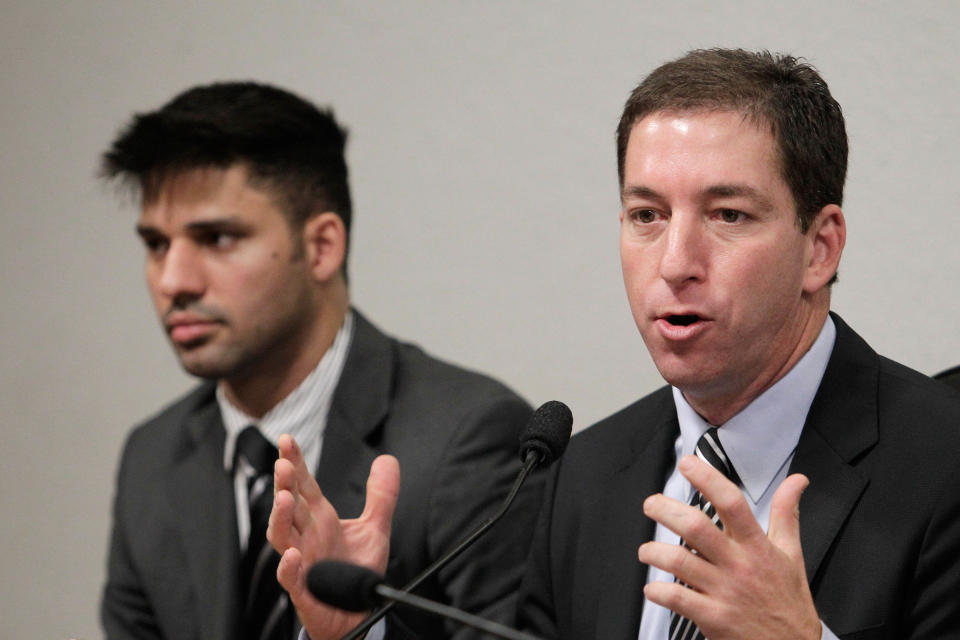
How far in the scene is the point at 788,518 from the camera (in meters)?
1.25

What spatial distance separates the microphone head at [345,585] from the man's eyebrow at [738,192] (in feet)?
2.18

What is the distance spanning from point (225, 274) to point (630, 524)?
1.04 metres

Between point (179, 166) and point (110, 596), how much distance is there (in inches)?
36.9

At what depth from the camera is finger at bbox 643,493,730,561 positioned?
1.20 metres

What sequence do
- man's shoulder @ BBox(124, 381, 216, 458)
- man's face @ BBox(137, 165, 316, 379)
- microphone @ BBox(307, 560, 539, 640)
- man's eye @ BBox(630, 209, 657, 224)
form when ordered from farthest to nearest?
man's shoulder @ BBox(124, 381, 216, 458) → man's face @ BBox(137, 165, 316, 379) → man's eye @ BBox(630, 209, 657, 224) → microphone @ BBox(307, 560, 539, 640)

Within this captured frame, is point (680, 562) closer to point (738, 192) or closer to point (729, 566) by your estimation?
point (729, 566)

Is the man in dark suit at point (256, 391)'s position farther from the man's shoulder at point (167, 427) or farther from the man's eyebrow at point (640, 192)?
the man's eyebrow at point (640, 192)

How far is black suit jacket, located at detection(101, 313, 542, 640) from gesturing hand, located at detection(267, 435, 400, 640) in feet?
1.17

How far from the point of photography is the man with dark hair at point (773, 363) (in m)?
1.45

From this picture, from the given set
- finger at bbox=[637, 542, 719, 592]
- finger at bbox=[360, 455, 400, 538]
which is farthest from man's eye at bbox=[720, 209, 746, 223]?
finger at bbox=[360, 455, 400, 538]

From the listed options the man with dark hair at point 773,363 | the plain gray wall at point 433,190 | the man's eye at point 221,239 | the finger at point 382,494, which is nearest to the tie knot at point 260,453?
the man's eye at point 221,239

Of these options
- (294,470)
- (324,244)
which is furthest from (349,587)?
(324,244)

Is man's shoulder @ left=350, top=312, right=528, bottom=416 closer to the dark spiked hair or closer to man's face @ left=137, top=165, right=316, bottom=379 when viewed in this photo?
man's face @ left=137, top=165, right=316, bottom=379

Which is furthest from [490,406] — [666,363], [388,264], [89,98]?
[89,98]
